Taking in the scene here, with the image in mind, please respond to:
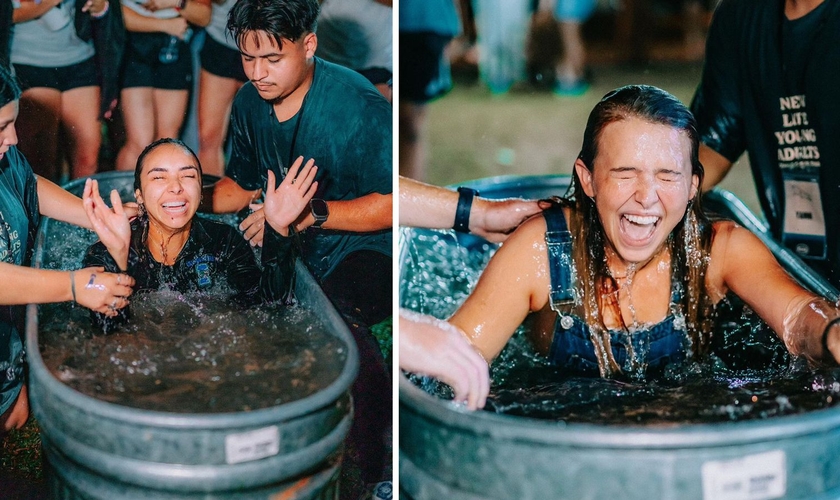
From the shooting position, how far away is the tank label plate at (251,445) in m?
1.58

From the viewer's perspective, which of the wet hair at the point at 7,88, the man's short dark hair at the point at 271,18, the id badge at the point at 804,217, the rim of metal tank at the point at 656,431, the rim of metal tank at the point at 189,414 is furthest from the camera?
the id badge at the point at 804,217

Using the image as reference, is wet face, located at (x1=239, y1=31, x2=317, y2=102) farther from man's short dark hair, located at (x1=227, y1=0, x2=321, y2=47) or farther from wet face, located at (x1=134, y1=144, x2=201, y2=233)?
wet face, located at (x1=134, y1=144, x2=201, y2=233)

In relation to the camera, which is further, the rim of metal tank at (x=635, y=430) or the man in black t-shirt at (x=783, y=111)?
the man in black t-shirt at (x=783, y=111)

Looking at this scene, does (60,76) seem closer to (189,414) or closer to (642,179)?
(189,414)

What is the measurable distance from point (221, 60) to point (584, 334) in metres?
1.09

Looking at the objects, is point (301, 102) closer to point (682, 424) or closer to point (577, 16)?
point (682, 424)

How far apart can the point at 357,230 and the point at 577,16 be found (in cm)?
535

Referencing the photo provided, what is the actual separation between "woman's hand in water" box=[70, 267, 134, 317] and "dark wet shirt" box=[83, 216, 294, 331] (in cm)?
3

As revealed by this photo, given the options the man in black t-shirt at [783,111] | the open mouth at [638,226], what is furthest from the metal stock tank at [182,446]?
the man in black t-shirt at [783,111]

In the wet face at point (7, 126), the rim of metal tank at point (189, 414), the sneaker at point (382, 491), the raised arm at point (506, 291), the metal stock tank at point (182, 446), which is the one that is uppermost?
the wet face at point (7, 126)

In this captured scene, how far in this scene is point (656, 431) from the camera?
4.76 ft

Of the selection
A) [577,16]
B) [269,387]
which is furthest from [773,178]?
[577,16]

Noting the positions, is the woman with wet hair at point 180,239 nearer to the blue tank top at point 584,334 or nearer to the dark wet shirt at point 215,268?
the dark wet shirt at point 215,268

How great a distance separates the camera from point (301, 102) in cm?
195
